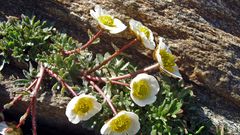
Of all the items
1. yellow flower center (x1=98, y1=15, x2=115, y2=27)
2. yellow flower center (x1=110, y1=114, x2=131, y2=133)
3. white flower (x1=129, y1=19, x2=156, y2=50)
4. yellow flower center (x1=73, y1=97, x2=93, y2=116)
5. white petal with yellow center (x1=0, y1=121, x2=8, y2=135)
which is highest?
yellow flower center (x1=98, y1=15, x2=115, y2=27)

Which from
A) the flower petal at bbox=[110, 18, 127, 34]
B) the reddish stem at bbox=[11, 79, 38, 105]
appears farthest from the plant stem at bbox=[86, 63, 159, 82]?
the reddish stem at bbox=[11, 79, 38, 105]

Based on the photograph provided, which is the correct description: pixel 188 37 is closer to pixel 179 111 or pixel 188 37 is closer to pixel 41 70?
pixel 179 111

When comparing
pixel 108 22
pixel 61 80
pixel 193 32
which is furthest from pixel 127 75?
pixel 193 32

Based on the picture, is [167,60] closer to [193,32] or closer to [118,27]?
[118,27]

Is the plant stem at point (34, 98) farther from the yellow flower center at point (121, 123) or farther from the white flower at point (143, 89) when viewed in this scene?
the white flower at point (143, 89)

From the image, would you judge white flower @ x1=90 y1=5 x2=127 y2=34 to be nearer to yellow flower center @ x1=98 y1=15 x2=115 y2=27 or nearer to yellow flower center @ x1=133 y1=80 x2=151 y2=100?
yellow flower center @ x1=98 y1=15 x2=115 y2=27

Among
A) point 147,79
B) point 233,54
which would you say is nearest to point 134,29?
point 147,79
